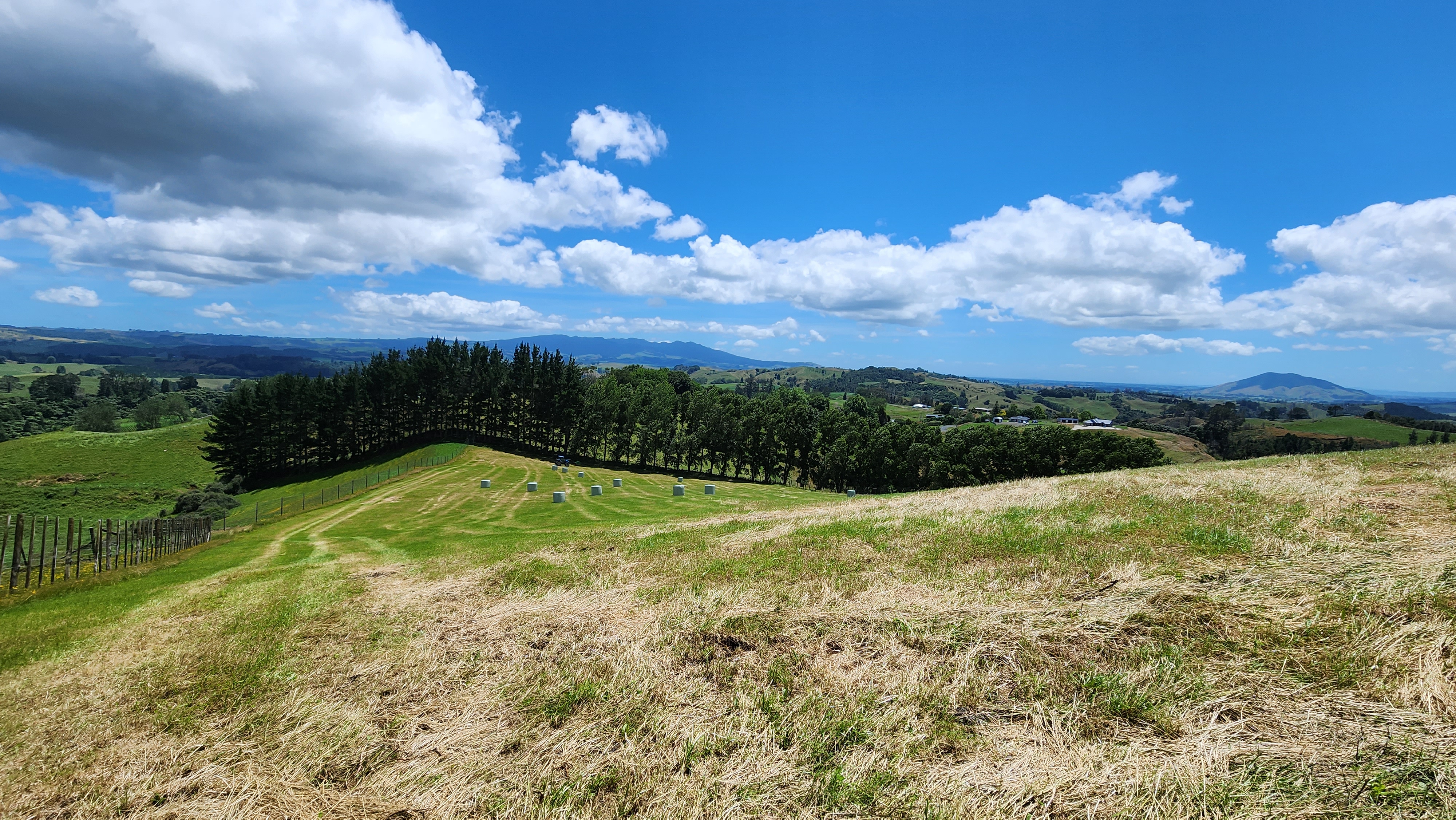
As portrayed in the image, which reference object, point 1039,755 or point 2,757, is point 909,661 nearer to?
point 1039,755

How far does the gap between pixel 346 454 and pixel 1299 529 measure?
10408cm

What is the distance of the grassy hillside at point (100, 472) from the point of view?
211 feet

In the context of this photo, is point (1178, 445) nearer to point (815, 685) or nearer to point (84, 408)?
point (815, 685)

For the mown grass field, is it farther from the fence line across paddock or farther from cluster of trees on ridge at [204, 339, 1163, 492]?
cluster of trees on ridge at [204, 339, 1163, 492]

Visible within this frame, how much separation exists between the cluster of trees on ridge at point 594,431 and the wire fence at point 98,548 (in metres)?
56.9

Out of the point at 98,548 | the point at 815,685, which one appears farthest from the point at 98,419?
the point at 815,685

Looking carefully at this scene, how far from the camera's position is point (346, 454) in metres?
85.4

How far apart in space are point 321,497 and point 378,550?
39664 millimetres

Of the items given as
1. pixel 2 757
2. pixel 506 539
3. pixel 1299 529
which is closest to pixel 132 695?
pixel 2 757

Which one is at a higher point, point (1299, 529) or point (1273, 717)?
point (1299, 529)

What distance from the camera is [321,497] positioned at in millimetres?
53812

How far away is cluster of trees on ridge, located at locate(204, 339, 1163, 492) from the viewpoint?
76.3 m

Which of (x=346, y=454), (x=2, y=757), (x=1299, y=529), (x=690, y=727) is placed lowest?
(x=346, y=454)

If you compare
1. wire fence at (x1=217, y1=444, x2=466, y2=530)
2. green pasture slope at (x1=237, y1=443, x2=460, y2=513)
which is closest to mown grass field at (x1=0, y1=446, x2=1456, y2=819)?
wire fence at (x1=217, y1=444, x2=466, y2=530)
